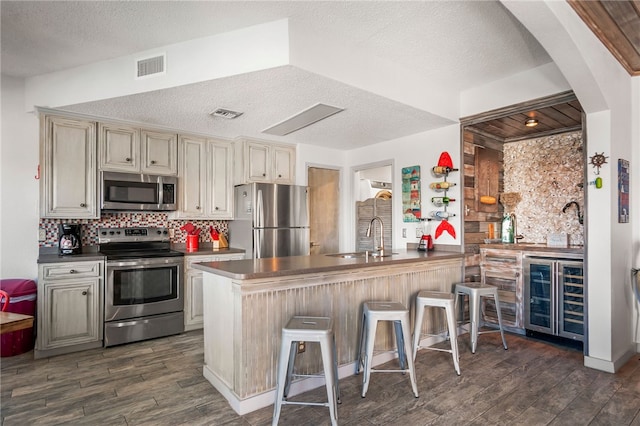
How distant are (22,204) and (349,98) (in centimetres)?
360

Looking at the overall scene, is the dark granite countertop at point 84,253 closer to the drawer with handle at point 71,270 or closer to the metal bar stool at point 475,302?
the drawer with handle at point 71,270

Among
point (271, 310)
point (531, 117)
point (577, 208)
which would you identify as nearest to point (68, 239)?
point (271, 310)

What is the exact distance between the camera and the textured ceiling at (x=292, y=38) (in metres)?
2.37

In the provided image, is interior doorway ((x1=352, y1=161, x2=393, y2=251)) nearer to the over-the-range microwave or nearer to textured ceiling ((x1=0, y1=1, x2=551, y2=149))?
textured ceiling ((x1=0, y1=1, x2=551, y2=149))

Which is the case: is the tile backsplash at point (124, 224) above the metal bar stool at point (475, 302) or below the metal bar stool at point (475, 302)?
above

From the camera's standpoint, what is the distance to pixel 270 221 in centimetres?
437

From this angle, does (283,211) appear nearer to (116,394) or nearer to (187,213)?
(187,213)

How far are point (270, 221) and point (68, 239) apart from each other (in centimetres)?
214

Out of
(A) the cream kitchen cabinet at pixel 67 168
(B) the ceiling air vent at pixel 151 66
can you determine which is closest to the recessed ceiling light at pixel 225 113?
(B) the ceiling air vent at pixel 151 66

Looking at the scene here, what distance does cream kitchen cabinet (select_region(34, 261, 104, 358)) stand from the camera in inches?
126

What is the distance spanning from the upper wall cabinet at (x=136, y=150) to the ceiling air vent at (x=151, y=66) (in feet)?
3.60

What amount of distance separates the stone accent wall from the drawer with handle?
4.95 m

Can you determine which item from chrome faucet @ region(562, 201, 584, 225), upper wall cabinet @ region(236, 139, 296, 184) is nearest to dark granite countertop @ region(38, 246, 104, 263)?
upper wall cabinet @ region(236, 139, 296, 184)

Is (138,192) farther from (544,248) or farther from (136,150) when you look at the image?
(544,248)
